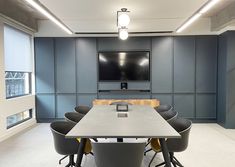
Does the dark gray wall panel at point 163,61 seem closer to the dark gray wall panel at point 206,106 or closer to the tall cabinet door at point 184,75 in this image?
the tall cabinet door at point 184,75

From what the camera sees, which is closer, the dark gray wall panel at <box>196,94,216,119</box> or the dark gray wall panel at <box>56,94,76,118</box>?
the dark gray wall panel at <box>196,94,216,119</box>

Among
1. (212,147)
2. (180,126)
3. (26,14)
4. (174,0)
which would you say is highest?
(26,14)

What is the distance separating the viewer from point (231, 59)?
6371mm

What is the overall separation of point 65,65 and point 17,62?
147 centimetres

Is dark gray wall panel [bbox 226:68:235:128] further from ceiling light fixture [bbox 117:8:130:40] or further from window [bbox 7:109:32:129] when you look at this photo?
window [bbox 7:109:32:129]

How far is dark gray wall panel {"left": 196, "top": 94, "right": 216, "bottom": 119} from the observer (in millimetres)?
7109

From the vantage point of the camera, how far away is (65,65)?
7.25 m

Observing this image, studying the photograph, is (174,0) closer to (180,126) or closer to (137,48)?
(180,126)

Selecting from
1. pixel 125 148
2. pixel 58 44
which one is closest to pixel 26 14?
pixel 58 44

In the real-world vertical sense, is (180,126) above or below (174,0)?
below

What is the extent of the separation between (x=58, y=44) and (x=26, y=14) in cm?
144

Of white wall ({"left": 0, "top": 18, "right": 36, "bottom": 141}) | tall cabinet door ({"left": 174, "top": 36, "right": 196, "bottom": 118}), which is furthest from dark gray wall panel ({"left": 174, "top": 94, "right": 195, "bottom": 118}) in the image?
white wall ({"left": 0, "top": 18, "right": 36, "bottom": 141})

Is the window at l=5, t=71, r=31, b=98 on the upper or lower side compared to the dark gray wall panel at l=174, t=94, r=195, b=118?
upper

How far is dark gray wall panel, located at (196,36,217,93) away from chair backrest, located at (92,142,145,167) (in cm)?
Result: 535
